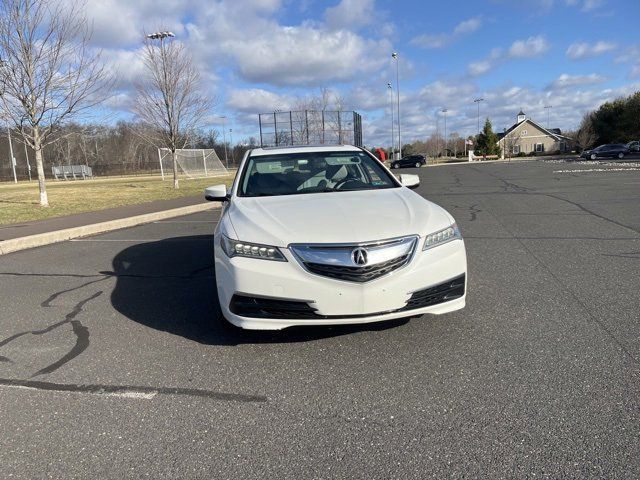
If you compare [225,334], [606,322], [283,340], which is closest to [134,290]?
[225,334]

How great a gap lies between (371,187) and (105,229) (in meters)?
8.03

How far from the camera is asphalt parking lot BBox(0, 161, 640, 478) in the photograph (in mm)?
2402

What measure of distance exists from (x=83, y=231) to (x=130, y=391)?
811 cm

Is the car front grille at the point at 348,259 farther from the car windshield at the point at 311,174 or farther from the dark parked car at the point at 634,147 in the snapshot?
the dark parked car at the point at 634,147

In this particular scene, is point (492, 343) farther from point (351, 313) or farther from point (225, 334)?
point (225, 334)

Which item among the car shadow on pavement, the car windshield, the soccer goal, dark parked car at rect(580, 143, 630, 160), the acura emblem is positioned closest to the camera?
the acura emblem

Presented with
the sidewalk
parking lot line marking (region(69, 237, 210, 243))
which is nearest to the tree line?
the sidewalk

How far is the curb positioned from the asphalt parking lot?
362 cm

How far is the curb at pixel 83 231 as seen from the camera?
28.5 feet

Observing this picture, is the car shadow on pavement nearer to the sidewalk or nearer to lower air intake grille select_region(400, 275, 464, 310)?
lower air intake grille select_region(400, 275, 464, 310)

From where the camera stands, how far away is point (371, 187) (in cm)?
487

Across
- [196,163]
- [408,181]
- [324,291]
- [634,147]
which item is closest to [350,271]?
[324,291]

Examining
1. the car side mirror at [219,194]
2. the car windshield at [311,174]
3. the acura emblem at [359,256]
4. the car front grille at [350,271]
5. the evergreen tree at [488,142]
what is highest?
the evergreen tree at [488,142]

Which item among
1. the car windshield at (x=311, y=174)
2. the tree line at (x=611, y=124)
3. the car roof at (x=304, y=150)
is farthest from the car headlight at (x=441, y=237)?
the tree line at (x=611, y=124)
